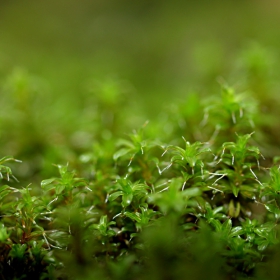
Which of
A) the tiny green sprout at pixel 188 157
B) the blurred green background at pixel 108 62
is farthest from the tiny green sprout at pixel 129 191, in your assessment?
the blurred green background at pixel 108 62

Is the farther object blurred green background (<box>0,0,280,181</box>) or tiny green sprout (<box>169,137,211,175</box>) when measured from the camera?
blurred green background (<box>0,0,280,181</box>)

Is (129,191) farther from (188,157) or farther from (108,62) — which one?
(108,62)

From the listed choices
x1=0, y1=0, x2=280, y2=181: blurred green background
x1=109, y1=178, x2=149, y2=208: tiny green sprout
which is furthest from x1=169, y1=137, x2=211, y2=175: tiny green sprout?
x1=0, y1=0, x2=280, y2=181: blurred green background

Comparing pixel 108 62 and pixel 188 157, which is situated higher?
pixel 188 157

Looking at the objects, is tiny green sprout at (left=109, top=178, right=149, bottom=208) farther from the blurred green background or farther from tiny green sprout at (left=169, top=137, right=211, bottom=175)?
the blurred green background

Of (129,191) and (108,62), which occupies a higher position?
(129,191)

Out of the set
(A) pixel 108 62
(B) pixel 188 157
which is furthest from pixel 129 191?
Result: (A) pixel 108 62

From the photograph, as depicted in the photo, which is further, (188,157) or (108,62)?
(108,62)

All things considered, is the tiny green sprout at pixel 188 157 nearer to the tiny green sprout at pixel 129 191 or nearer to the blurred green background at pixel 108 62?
the tiny green sprout at pixel 129 191

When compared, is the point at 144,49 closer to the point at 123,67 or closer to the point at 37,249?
the point at 123,67

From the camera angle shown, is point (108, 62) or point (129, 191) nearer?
point (129, 191)
